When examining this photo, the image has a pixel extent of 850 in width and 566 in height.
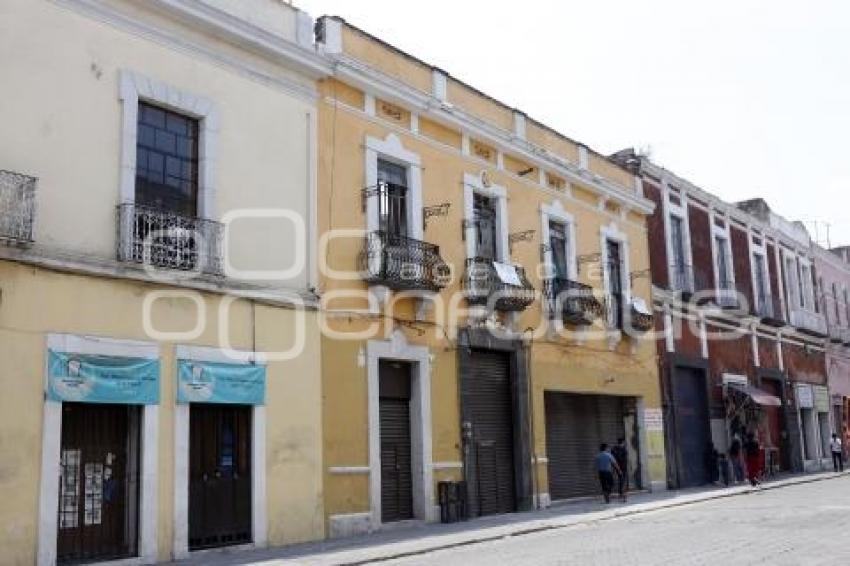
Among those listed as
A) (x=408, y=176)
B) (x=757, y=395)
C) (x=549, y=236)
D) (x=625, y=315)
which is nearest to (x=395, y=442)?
(x=408, y=176)

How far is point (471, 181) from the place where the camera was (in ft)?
63.9

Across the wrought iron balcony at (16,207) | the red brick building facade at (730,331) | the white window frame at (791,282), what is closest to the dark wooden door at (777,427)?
the red brick building facade at (730,331)

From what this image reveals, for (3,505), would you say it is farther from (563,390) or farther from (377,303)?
(563,390)

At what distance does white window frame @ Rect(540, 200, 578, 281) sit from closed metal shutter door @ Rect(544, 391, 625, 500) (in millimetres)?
2921

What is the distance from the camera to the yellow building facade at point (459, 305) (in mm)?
16047

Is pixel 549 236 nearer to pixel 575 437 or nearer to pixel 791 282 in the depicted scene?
pixel 575 437

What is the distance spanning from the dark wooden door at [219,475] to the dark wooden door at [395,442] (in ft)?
10.7

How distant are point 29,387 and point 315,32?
8.29 m

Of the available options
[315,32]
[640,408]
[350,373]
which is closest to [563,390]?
[640,408]

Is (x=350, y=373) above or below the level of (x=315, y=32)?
below

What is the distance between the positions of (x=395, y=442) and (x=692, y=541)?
590 centimetres

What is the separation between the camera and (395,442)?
55.7 ft

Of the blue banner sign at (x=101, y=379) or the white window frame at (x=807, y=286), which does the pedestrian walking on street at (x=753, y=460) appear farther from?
the blue banner sign at (x=101, y=379)

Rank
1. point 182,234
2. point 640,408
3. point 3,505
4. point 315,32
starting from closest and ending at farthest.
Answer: point 3,505
point 182,234
point 315,32
point 640,408
